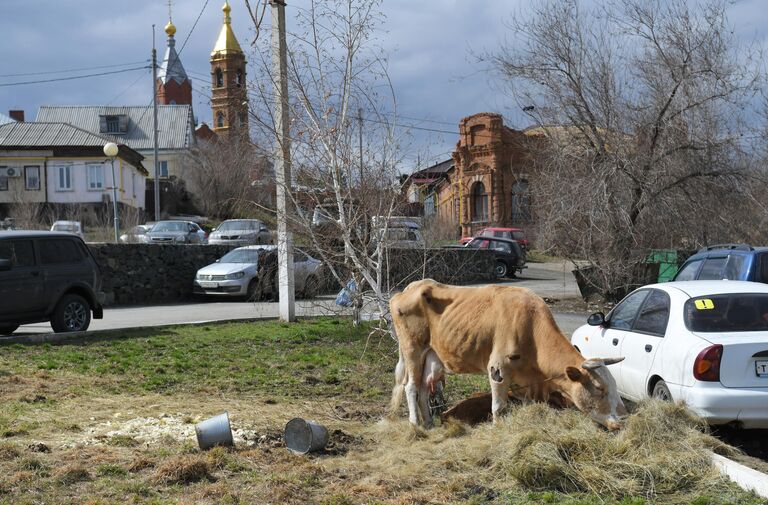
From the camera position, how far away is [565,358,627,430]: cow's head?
7070 mm

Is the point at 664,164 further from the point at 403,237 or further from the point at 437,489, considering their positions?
the point at 437,489

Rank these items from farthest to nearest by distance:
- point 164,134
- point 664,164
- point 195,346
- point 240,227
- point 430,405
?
1. point 164,134
2. point 240,227
3. point 664,164
4. point 195,346
5. point 430,405

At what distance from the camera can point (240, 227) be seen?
38.2 m

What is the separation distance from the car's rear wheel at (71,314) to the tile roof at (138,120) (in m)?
64.8

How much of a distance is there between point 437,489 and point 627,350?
12.7 feet

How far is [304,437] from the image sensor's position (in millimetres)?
7172

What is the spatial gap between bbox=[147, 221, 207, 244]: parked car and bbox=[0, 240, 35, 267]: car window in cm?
2294

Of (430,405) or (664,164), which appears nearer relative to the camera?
(430,405)

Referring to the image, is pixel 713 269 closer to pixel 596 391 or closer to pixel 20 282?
pixel 596 391

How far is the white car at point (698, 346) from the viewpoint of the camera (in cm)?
770

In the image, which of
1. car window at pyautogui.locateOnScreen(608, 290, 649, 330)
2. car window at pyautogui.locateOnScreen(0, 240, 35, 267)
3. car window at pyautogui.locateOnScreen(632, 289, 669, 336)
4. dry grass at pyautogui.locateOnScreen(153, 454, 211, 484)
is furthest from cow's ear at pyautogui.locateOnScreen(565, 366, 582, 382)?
car window at pyautogui.locateOnScreen(0, 240, 35, 267)

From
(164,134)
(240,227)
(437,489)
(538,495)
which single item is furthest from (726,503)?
(164,134)

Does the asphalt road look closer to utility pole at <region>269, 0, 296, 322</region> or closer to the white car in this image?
utility pole at <region>269, 0, 296, 322</region>

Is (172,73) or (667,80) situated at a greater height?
(172,73)
